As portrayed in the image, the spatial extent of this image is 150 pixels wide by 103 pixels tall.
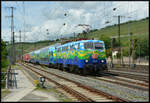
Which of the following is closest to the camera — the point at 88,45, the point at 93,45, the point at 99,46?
the point at 88,45

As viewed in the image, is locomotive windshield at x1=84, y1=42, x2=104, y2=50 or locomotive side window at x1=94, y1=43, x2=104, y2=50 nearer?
locomotive windshield at x1=84, y1=42, x2=104, y2=50

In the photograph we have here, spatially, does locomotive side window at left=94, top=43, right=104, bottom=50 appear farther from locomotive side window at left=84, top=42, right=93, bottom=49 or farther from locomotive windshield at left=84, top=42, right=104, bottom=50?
locomotive side window at left=84, top=42, right=93, bottom=49

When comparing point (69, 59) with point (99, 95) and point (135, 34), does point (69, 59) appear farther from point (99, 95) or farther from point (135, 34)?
point (135, 34)

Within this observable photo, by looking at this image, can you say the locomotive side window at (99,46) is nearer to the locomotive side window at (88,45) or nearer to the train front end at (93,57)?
the train front end at (93,57)

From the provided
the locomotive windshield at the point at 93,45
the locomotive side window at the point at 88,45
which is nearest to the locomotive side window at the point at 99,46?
the locomotive windshield at the point at 93,45

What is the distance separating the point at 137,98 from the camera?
444 inches

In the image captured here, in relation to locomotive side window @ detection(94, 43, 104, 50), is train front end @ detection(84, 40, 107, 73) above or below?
below

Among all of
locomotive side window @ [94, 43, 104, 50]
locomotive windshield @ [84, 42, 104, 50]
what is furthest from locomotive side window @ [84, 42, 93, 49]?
locomotive side window @ [94, 43, 104, 50]

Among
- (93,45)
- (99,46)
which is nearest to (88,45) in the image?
(93,45)

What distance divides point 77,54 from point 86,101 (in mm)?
12945

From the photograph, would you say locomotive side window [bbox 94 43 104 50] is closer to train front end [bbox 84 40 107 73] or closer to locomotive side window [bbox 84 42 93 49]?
train front end [bbox 84 40 107 73]

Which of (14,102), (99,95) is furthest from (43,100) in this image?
(99,95)

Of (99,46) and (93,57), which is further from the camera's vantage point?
(99,46)

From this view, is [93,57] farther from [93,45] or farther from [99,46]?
[99,46]
